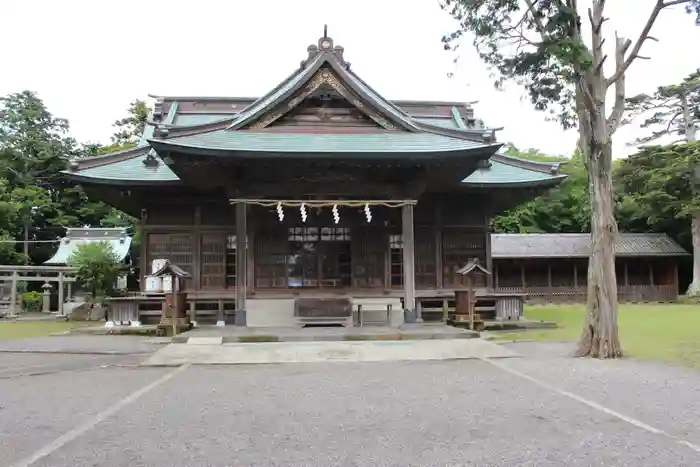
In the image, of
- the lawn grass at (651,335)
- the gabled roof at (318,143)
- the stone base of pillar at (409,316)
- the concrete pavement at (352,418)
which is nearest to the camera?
the concrete pavement at (352,418)

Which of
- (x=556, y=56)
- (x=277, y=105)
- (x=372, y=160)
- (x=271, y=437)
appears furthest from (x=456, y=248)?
(x=271, y=437)

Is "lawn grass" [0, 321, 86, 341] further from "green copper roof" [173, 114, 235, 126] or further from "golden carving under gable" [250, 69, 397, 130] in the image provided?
"golden carving under gable" [250, 69, 397, 130]

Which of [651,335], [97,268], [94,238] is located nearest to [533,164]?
[651,335]

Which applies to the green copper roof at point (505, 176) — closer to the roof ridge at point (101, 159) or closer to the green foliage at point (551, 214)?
the roof ridge at point (101, 159)

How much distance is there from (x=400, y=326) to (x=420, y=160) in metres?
4.41

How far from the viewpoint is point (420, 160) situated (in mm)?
14125

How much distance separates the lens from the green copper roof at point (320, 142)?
1396 cm

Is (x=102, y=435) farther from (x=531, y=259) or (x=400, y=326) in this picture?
(x=531, y=259)

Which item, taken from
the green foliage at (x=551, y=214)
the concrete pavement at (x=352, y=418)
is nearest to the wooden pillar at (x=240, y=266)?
the concrete pavement at (x=352, y=418)

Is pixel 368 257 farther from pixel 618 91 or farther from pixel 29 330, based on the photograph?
pixel 29 330

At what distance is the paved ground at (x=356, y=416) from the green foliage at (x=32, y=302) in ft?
65.3

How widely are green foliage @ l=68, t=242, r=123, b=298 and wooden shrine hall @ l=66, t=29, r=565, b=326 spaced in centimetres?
458

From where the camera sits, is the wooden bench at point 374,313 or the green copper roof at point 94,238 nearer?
the wooden bench at point 374,313

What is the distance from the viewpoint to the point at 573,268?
3278 cm
